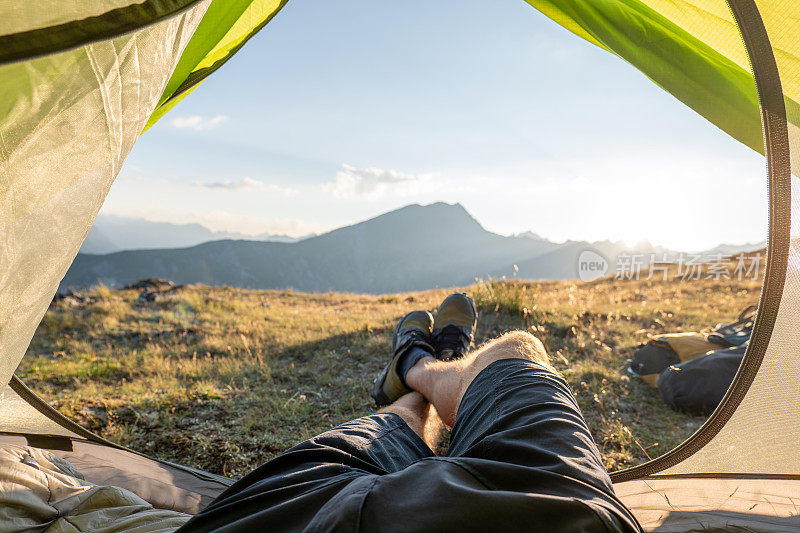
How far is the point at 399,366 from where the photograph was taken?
92.9 inches

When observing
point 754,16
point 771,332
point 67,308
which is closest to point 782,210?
point 771,332

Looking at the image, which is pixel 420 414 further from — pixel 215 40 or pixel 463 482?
pixel 215 40

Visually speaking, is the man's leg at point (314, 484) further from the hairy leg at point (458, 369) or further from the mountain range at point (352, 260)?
the mountain range at point (352, 260)

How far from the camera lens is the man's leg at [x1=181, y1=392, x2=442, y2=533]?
2.41ft

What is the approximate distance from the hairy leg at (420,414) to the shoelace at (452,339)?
687mm

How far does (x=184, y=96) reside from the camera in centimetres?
213

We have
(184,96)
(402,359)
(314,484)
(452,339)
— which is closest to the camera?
(314,484)

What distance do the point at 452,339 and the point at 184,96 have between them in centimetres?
212

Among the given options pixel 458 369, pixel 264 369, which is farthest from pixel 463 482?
pixel 264 369

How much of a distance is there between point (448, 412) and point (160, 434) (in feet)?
5.29

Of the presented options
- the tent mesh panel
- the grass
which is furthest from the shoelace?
the tent mesh panel

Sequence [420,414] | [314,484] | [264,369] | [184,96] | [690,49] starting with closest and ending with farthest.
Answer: [314,484] < [690,49] < [420,414] < [184,96] < [264,369]

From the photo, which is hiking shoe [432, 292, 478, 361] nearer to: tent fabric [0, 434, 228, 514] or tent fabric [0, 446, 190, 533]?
Result: tent fabric [0, 434, 228, 514]

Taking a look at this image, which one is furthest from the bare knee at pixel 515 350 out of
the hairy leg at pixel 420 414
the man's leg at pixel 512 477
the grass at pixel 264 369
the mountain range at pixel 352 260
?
the mountain range at pixel 352 260
